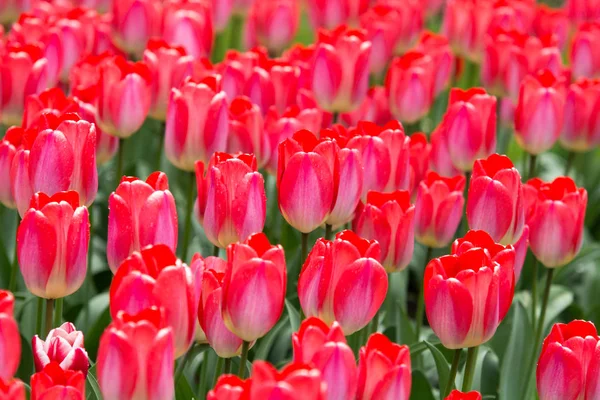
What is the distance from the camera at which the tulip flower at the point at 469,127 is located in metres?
2.34

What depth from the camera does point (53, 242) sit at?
156 cm

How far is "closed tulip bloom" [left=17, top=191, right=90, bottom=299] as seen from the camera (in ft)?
5.08

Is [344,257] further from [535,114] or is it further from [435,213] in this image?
[535,114]

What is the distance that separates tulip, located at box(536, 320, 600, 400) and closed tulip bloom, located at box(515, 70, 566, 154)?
0.96 metres

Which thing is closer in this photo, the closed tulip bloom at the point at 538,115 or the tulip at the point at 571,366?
the tulip at the point at 571,366

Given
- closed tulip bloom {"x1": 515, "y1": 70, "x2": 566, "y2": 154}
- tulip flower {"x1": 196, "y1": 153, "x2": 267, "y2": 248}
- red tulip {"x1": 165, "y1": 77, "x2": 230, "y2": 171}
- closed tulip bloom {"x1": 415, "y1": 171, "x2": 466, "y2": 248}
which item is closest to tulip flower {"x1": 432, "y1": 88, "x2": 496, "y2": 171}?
closed tulip bloom {"x1": 515, "y1": 70, "x2": 566, "y2": 154}

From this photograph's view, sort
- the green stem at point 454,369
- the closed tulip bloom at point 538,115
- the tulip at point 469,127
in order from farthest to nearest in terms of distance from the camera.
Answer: the closed tulip bloom at point 538,115 → the tulip at point 469,127 → the green stem at point 454,369

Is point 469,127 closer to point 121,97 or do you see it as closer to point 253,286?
point 121,97

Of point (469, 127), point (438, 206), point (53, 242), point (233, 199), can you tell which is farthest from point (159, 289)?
point (469, 127)

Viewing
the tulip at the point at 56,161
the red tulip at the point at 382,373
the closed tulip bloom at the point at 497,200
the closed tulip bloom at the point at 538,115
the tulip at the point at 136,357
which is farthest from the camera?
the closed tulip bloom at the point at 538,115

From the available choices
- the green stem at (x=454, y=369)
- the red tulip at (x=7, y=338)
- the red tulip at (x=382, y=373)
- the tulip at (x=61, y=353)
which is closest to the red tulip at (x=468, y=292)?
the green stem at (x=454, y=369)

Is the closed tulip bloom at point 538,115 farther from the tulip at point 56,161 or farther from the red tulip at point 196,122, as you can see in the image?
the tulip at point 56,161

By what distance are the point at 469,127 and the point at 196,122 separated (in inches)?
25.7

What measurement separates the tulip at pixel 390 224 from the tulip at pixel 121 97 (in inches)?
24.6
